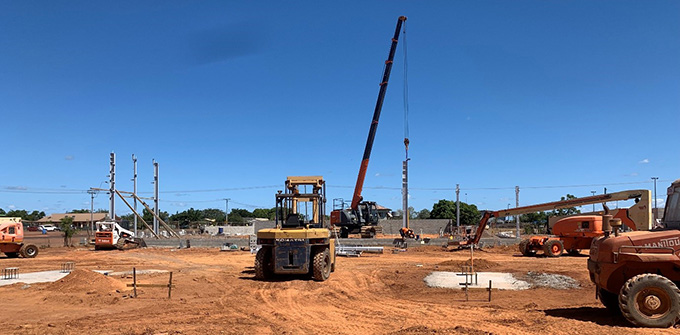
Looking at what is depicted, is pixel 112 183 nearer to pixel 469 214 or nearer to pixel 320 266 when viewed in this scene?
pixel 320 266

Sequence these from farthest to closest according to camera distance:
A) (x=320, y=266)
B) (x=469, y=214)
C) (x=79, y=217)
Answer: (x=79, y=217), (x=469, y=214), (x=320, y=266)

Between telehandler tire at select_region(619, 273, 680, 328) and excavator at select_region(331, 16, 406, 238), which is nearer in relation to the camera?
telehandler tire at select_region(619, 273, 680, 328)

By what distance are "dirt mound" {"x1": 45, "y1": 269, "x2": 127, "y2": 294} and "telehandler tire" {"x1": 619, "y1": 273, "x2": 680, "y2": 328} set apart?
12.5 meters

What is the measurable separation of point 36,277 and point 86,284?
18.9 ft

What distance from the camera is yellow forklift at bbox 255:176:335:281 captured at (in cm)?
1545

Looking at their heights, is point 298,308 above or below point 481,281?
above

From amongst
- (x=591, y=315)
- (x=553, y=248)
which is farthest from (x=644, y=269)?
(x=553, y=248)

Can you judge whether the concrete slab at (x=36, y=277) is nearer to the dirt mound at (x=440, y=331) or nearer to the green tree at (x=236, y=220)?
the dirt mound at (x=440, y=331)

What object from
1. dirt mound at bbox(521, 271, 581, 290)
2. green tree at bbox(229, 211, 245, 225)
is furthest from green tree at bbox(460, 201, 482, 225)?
dirt mound at bbox(521, 271, 581, 290)

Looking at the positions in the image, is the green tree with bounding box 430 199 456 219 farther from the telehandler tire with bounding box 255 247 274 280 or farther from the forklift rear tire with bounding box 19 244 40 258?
the telehandler tire with bounding box 255 247 274 280

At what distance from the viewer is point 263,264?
16234 millimetres

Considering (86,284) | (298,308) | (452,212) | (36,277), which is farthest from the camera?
(452,212)

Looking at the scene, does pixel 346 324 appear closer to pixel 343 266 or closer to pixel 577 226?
pixel 343 266

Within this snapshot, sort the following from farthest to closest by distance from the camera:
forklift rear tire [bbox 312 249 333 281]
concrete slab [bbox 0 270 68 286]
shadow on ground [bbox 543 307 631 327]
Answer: concrete slab [bbox 0 270 68 286]
forklift rear tire [bbox 312 249 333 281]
shadow on ground [bbox 543 307 631 327]
